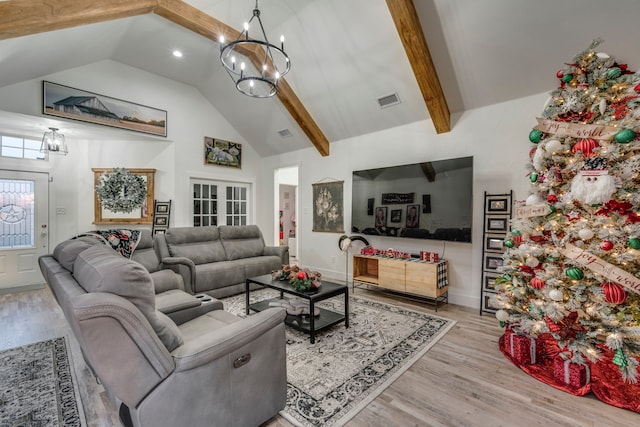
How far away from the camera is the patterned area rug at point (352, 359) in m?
1.86

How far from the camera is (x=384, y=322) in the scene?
3201 mm

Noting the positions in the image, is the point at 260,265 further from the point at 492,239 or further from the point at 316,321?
the point at 492,239

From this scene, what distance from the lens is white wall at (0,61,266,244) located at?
4.38 m

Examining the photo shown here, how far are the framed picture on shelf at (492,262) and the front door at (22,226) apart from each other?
680cm

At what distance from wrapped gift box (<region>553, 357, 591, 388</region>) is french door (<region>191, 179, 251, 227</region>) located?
5943 millimetres

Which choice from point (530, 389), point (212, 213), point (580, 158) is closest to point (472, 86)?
point (580, 158)

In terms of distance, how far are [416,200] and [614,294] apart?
235cm

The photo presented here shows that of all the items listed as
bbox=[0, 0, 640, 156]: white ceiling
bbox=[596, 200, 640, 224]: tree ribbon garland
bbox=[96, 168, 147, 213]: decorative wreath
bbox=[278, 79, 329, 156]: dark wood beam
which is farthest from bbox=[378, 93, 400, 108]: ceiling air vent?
bbox=[96, 168, 147, 213]: decorative wreath

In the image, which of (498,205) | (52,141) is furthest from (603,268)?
(52,141)

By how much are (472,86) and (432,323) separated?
2924 mm

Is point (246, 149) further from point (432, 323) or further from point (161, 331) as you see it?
point (161, 331)

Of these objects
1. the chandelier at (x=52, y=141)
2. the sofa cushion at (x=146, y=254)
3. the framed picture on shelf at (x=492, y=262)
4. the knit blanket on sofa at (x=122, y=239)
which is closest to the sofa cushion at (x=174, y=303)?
the knit blanket on sofa at (x=122, y=239)

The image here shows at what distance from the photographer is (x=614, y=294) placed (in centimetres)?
185

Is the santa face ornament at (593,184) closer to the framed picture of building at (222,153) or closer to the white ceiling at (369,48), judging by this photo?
the white ceiling at (369,48)
